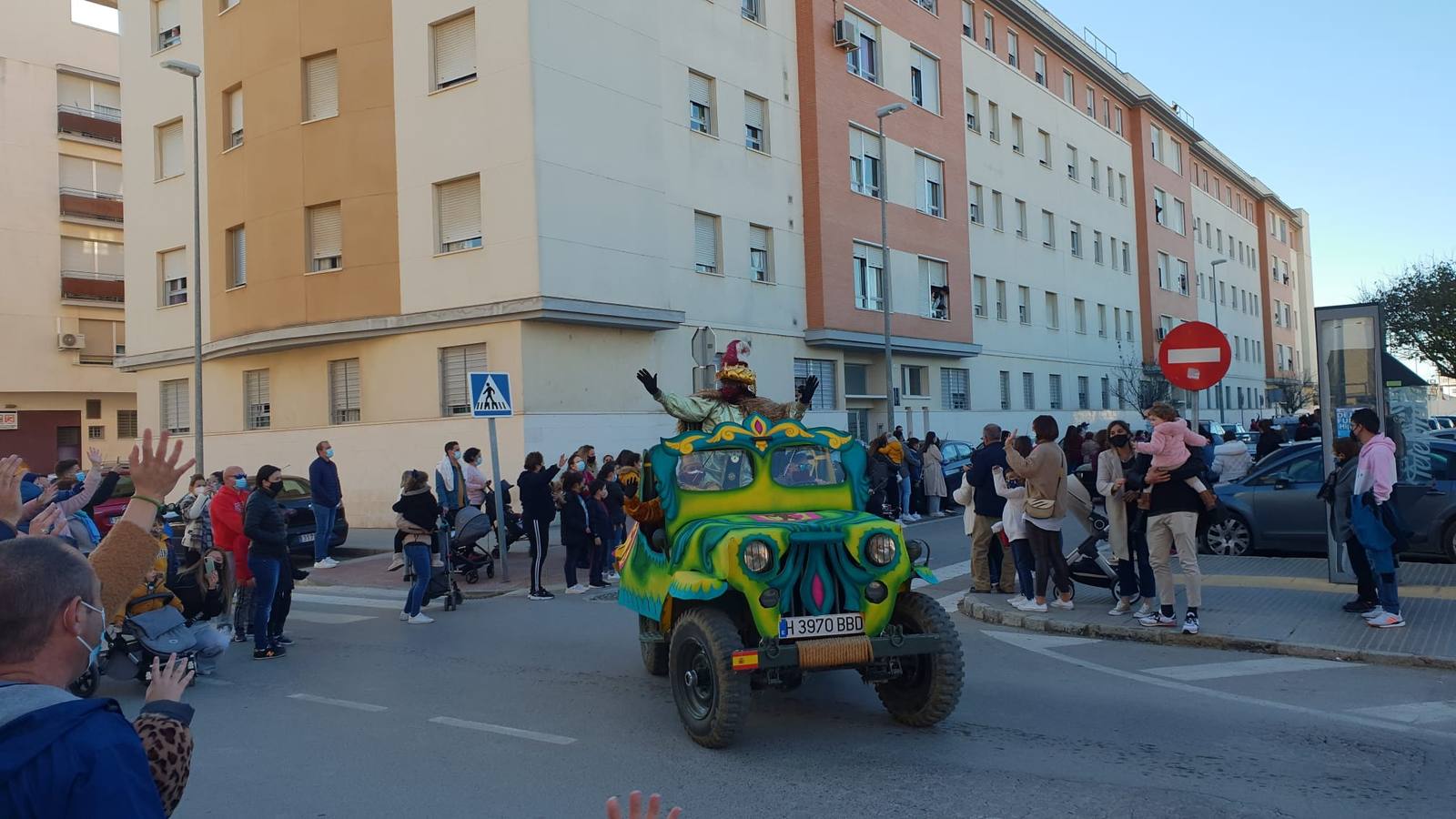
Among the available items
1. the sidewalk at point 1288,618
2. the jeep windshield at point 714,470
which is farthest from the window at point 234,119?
the jeep windshield at point 714,470

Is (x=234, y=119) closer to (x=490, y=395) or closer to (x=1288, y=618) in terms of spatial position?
(x=490, y=395)

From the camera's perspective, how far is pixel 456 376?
859 inches

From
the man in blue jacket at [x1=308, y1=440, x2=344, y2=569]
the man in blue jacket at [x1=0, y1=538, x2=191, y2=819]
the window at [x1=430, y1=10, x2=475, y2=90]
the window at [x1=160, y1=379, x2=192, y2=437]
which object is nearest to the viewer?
the man in blue jacket at [x1=0, y1=538, x2=191, y2=819]

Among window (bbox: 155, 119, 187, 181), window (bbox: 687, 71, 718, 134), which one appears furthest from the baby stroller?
window (bbox: 155, 119, 187, 181)

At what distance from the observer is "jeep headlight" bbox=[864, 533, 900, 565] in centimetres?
648

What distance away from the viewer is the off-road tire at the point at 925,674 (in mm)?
6477

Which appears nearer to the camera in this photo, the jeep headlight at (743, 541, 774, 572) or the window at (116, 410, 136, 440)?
the jeep headlight at (743, 541, 774, 572)

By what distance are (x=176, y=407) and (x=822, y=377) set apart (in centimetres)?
1649

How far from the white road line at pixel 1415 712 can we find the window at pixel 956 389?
26.6 metres

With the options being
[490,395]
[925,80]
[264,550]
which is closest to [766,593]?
[264,550]

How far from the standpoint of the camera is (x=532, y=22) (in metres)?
20.6

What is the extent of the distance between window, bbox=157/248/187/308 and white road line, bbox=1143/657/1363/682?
25419 millimetres

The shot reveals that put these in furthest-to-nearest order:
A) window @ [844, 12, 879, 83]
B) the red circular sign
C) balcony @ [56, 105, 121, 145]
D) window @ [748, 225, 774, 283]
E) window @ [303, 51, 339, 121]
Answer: balcony @ [56, 105, 121, 145] → window @ [844, 12, 879, 83] → window @ [748, 225, 774, 283] → window @ [303, 51, 339, 121] → the red circular sign

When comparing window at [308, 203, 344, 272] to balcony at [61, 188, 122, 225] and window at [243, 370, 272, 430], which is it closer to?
window at [243, 370, 272, 430]
